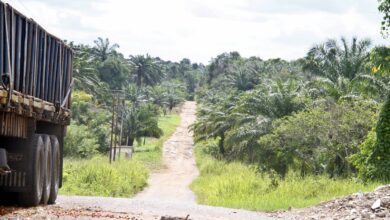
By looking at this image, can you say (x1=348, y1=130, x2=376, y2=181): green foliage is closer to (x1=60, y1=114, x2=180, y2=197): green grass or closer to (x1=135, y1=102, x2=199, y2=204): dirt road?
(x1=135, y1=102, x2=199, y2=204): dirt road

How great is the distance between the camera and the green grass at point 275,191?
22953 mm

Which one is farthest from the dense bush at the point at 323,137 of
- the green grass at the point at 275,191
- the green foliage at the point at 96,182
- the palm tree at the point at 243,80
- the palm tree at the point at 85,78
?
the palm tree at the point at 243,80

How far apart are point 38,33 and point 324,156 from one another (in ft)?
72.2

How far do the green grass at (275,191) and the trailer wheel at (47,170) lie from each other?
7425 mm

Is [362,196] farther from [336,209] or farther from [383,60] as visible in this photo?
[383,60]

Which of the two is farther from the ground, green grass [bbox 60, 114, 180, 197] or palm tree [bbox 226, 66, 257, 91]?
palm tree [bbox 226, 66, 257, 91]

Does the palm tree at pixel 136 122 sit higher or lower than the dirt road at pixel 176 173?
higher

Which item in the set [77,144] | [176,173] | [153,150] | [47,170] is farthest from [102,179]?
[153,150]

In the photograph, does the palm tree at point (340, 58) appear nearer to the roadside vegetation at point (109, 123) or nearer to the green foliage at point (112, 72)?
the roadside vegetation at point (109, 123)

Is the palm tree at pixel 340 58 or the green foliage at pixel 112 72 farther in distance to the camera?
the green foliage at pixel 112 72

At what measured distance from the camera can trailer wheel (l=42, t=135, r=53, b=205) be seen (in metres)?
15.1

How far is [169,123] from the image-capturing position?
10150 cm

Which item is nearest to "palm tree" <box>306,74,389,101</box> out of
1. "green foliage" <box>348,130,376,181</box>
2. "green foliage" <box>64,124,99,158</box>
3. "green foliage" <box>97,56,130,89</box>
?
"green foliage" <box>348,130,376,181</box>

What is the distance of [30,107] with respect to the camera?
→ 533 inches
